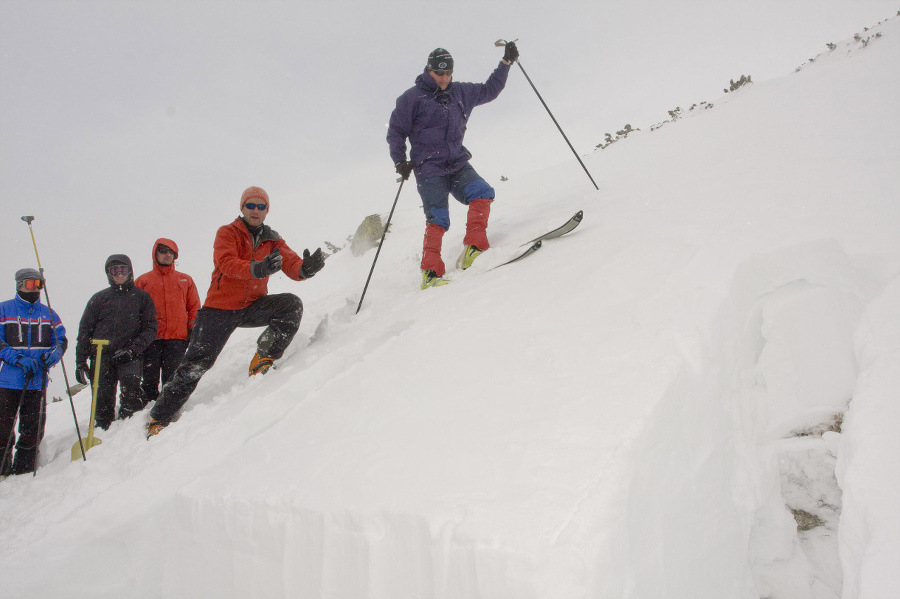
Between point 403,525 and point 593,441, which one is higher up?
point 403,525

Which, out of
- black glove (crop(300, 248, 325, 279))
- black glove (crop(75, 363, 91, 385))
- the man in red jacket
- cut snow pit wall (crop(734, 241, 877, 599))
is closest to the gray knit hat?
black glove (crop(75, 363, 91, 385))

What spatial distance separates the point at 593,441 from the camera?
1.60 metres

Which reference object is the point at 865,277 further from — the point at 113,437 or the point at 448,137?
the point at 113,437

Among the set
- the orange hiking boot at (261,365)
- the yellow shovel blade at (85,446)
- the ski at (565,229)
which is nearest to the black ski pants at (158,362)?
the yellow shovel blade at (85,446)

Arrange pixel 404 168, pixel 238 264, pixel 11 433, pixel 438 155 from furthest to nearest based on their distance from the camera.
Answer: pixel 438 155
pixel 404 168
pixel 11 433
pixel 238 264

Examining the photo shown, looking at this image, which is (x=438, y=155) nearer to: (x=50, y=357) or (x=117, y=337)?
(x=117, y=337)

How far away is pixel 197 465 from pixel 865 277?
3.64 metres

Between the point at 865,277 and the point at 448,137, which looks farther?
the point at 448,137

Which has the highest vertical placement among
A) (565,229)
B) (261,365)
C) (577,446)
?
(261,365)

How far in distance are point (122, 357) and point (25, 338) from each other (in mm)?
927

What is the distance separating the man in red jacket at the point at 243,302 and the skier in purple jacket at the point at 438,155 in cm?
124

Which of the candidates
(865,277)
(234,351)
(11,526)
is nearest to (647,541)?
(865,277)

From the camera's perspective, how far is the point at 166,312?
15.8 feet

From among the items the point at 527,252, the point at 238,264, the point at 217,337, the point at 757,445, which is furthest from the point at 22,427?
the point at 757,445
